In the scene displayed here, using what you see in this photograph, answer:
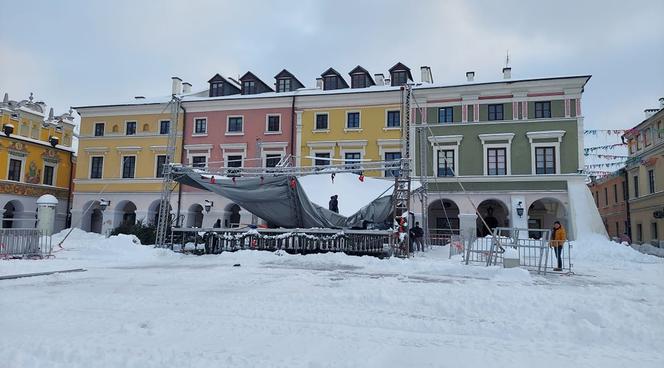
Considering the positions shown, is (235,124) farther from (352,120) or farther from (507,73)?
(507,73)

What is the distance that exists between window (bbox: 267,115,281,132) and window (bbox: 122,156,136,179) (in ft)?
34.5

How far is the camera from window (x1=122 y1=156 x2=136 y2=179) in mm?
34562

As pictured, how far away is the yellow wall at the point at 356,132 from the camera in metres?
30.8

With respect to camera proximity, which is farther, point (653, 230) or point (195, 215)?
point (195, 215)

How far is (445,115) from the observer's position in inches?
1178

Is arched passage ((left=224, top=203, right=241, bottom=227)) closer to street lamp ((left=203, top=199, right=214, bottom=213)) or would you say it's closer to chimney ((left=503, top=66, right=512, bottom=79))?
street lamp ((left=203, top=199, right=214, bottom=213))

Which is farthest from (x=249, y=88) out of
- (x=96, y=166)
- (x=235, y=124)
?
(x=96, y=166)

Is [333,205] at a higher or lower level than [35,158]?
lower

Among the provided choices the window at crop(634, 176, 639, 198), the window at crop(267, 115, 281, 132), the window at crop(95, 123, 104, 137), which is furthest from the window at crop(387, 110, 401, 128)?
the window at crop(95, 123, 104, 137)

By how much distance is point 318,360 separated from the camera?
16.0 feet

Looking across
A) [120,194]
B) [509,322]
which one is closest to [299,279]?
[509,322]

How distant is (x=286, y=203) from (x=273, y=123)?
14.5 metres

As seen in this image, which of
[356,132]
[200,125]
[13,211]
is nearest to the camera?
[356,132]

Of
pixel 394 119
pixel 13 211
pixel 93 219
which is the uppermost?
pixel 394 119
